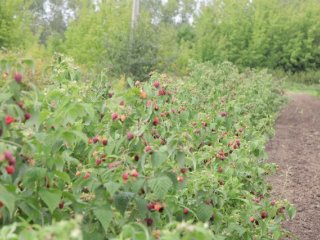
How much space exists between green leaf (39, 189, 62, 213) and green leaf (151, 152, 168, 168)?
401 mm

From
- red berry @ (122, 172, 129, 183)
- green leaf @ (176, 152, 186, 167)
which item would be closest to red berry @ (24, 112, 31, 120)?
red berry @ (122, 172, 129, 183)

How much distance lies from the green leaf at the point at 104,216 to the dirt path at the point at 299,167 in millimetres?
2380

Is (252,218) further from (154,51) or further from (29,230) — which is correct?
(154,51)

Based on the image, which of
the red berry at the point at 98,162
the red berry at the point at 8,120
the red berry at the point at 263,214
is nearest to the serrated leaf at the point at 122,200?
the red berry at the point at 98,162

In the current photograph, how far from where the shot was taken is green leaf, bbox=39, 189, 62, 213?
241 centimetres

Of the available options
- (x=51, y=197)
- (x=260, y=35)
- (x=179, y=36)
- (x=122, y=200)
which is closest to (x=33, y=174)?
(x=51, y=197)

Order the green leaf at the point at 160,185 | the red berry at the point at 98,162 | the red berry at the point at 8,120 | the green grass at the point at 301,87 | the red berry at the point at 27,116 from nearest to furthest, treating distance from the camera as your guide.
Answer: the red berry at the point at 8,120 → the red berry at the point at 27,116 → the green leaf at the point at 160,185 → the red berry at the point at 98,162 → the green grass at the point at 301,87

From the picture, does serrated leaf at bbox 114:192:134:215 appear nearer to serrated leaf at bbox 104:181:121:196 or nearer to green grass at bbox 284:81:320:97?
serrated leaf at bbox 104:181:121:196

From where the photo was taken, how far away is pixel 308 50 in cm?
3553

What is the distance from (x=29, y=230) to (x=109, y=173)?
98 centimetres

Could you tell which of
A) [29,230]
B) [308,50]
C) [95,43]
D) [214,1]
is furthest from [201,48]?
[29,230]

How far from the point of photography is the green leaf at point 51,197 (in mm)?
2406

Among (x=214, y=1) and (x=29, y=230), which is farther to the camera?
(x=214, y=1)

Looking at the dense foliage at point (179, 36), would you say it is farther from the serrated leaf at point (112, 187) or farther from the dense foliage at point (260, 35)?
the serrated leaf at point (112, 187)
